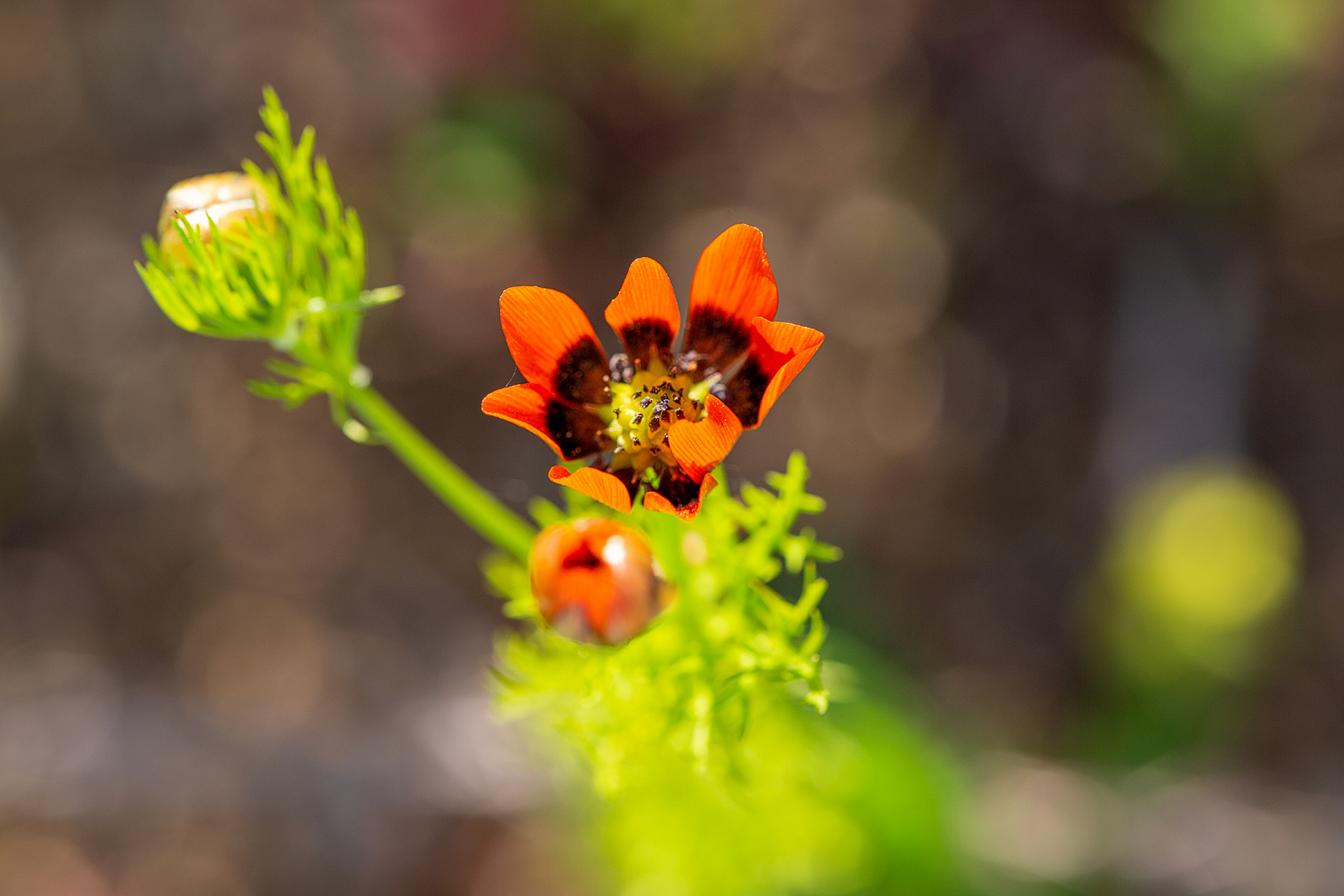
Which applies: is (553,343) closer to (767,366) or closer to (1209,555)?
(767,366)

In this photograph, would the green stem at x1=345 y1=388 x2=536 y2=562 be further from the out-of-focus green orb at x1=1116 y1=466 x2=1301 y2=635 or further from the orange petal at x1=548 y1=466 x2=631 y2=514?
the out-of-focus green orb at x1=1116 y1=466 x2=1301 y2=635

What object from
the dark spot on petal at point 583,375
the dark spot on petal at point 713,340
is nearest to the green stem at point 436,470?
the dark spot on petal at point 583,375

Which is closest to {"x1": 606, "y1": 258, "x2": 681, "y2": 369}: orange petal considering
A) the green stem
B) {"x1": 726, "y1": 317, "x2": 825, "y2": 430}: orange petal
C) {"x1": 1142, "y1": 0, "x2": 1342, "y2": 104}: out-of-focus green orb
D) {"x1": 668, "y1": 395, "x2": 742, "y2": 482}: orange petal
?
{"x1": 726, "y1": 317, "x2": 825, "y2": 430}: orange petal

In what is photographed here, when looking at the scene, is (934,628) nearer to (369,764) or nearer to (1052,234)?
(1052,234)

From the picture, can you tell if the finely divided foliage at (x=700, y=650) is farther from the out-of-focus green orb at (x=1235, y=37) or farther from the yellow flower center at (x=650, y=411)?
the out-of-focus green orb at (x=1235, y=37)

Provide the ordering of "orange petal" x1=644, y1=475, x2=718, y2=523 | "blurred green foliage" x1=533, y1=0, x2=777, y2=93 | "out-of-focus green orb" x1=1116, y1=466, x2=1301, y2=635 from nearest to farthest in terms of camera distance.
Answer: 1. "orange petal" x1=644, y1=475, x2=718, y2=523
2. "out-of-focus green orb" x1=1116, y1=466, x2=1301, y2=635
3. "blurred green foliage" x1=533, y1=0, x2=777, y2=93
